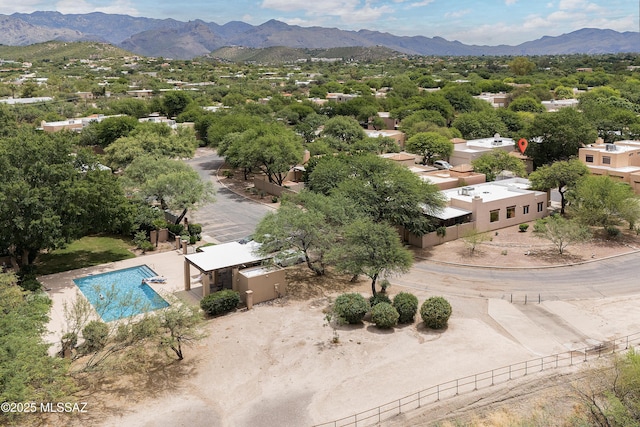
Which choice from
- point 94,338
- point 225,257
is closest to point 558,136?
point 225,257

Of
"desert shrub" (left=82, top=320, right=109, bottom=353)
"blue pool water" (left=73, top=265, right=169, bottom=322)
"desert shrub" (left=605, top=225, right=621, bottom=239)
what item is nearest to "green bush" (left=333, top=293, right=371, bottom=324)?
"blue pool water" (left=73, top=265, right=169, bottom=322)

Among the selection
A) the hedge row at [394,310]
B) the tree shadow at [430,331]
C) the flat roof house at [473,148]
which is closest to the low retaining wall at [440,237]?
the hedge row at [394,310]

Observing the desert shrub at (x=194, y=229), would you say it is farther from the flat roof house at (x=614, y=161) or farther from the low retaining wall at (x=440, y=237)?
the flat roof house at (x=614, y=161)

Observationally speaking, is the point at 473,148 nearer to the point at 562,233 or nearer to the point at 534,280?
the point at 562,233

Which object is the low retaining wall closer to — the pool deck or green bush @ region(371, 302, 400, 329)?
green bush @ region(371, 302, 400, 329)

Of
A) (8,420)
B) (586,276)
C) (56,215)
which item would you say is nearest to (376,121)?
(586,276)
